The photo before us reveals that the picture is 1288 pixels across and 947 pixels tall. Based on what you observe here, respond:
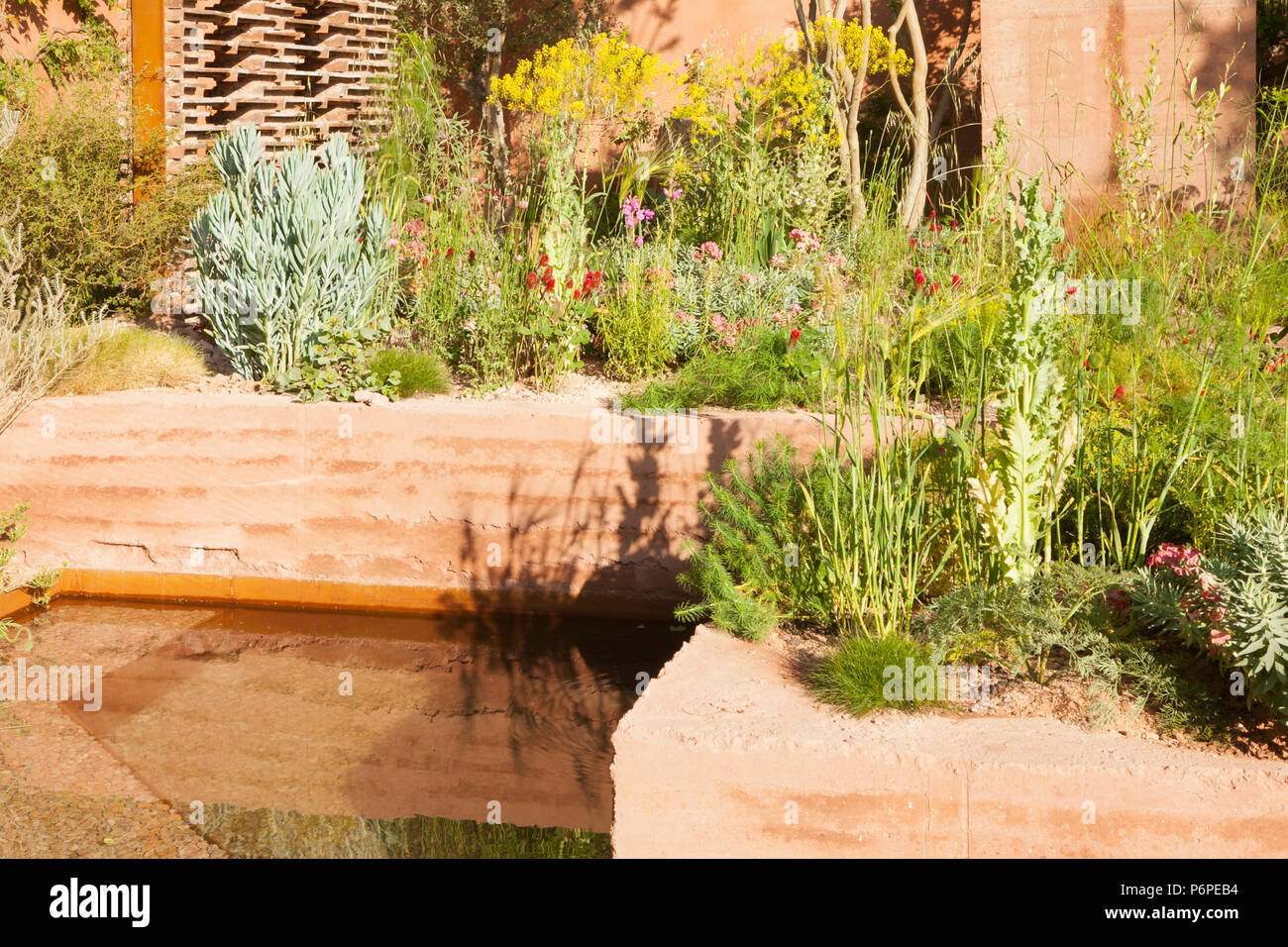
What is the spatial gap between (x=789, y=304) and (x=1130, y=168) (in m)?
1.83

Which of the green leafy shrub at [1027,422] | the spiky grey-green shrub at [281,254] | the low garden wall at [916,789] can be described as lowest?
the low garden wall at [916,789]

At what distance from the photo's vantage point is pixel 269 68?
7934 millimetres

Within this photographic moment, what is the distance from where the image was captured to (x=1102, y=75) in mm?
7262

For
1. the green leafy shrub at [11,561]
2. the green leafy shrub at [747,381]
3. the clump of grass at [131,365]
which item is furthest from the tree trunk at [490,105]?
the green leafy shrub at [11,561]

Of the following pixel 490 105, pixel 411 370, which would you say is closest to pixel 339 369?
pixel 411 370

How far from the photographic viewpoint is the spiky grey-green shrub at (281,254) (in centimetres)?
579

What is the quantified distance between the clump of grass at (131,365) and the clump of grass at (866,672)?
394 centimetres

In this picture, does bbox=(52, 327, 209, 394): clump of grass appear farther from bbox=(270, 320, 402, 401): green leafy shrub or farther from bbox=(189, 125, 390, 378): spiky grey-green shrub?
bbox=(270, 320, 402, 401): green leafy shrub

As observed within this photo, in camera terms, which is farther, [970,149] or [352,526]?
[970,149]

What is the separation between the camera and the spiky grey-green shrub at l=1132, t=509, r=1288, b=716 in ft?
9.35

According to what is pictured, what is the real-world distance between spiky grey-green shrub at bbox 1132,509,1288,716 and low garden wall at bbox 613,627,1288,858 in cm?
23

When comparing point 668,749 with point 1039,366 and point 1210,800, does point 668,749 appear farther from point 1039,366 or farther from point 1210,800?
point 1039,366

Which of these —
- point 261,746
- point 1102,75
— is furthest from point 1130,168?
point 261,746

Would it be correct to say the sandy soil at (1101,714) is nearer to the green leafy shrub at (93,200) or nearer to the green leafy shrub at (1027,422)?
the green leafy shrub at (1027,422)
